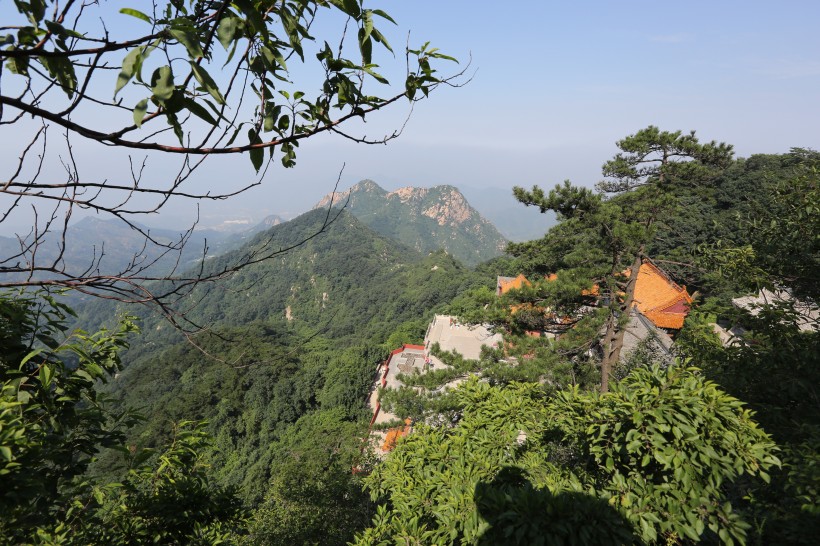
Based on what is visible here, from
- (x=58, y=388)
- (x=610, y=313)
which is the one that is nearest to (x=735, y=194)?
(x=610, y=313)

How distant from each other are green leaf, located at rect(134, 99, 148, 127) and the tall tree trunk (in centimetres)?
888

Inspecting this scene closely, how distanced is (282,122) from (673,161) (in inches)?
447

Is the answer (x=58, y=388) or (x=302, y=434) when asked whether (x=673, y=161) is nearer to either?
(x=58, y=388)

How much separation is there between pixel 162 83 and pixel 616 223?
28.5ft

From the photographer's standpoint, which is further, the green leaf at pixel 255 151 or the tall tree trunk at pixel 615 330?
the tall tree trunk at pixel 615 330

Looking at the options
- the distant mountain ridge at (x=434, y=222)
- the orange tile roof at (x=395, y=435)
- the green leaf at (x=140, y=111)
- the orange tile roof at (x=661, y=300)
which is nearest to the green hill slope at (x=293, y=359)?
the green leaf at (x=140, y=111)

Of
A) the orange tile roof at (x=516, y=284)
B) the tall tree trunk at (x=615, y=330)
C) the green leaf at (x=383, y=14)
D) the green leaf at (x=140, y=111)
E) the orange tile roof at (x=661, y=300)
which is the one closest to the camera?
the green leaf at (x=140, y=111)

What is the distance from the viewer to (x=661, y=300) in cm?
1794

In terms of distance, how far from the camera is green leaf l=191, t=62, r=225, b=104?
0.93m


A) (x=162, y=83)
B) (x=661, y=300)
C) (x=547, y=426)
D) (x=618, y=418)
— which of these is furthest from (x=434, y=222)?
(x=162, y=83)

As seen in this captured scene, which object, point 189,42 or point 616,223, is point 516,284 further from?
point 189,42

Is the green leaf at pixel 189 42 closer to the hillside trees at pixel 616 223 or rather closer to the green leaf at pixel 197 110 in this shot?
the green leaf at pixel 197 110

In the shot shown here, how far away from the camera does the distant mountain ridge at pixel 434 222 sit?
116812 mm

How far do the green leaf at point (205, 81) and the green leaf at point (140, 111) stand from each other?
0.19 metres
